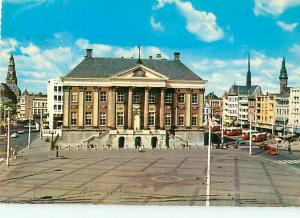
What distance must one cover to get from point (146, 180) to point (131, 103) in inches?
902

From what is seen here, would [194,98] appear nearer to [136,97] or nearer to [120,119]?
[136,97]

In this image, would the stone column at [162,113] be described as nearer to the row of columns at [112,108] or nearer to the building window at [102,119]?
the row of columns at [112,108]

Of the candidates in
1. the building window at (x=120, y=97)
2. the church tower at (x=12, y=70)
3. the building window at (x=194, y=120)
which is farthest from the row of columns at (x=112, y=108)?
the church tower at (x=12, y=70)

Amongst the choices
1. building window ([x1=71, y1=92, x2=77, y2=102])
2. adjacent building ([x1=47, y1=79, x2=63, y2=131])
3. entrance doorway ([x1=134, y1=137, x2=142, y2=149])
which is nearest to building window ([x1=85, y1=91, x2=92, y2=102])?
building window ([x1=71, y1=92, x2=77, y2=102])

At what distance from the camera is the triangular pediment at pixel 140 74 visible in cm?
5069

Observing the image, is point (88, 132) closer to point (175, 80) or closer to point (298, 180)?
point (175, 80)

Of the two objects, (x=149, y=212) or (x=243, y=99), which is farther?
(x=243, y=99)

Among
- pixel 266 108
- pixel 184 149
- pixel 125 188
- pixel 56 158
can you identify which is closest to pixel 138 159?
pixel 56 158

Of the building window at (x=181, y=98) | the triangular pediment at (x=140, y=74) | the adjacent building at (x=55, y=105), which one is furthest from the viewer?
the adjacent building at (x=55, y=105)

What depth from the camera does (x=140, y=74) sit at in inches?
2004

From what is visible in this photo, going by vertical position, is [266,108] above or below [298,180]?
above

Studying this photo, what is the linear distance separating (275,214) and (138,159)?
19752 mm

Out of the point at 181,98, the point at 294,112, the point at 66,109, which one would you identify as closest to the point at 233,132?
the point at 294,112

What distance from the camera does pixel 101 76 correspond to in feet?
172
